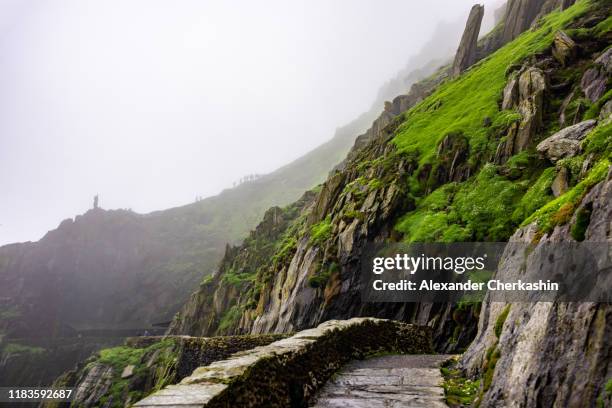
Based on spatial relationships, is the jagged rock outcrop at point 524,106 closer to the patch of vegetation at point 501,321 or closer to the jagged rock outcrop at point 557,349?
the patch of vegetation at point 501,321

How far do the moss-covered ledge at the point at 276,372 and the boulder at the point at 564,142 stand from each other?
1380cm

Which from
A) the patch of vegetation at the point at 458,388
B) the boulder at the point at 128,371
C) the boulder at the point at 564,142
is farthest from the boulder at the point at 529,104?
the boulder at the point at 128,371

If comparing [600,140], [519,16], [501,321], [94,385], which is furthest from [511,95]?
[94,385]

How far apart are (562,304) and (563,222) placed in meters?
2.15

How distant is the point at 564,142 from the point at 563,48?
1718 centimetres

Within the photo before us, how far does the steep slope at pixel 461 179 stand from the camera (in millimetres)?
22344

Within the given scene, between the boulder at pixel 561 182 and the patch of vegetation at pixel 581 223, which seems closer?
the patch of vegetation at pixel 581 223

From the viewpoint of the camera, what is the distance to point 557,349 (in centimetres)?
656

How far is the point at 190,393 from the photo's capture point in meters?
6.47

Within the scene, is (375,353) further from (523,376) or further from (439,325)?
(523,376)

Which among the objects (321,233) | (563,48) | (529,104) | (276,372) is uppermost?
(563,48)

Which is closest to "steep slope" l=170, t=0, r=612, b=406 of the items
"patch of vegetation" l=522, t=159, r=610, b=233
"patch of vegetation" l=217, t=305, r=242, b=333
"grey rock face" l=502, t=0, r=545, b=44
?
"patch of vegetation" l=217, t=305, r=242, b=333

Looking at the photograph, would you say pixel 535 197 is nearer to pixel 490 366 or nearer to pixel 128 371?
pixel 490 366

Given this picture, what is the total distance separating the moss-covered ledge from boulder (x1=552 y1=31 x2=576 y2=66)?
29.4 meters
